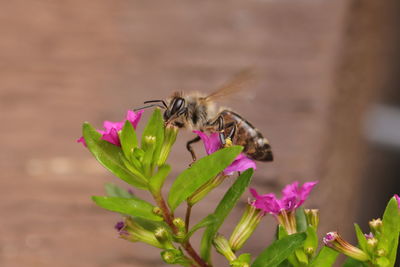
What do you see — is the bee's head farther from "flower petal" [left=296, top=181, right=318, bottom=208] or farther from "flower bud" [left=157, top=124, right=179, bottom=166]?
"flower petal" [left=296, top=181, right=318, bottom=208]

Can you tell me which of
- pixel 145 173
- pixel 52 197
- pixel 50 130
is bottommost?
pixel 52 197

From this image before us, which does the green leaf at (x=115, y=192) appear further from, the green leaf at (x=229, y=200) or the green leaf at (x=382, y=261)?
the green leaf at (x=382, y=261)

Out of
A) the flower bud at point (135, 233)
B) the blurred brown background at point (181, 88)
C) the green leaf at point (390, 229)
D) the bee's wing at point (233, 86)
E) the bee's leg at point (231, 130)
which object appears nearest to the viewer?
the green leaf at point (390, 229)

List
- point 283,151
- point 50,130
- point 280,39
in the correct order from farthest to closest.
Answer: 1. point 50,130
2. point 280,39
3. point 283,151

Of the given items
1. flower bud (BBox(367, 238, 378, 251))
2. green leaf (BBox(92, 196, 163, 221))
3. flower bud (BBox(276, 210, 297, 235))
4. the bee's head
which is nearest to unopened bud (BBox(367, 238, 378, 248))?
flower bud (BBox(367, 238, 378, 251))

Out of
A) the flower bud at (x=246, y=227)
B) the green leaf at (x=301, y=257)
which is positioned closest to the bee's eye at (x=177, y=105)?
the flower bud at (x=246, y=227)

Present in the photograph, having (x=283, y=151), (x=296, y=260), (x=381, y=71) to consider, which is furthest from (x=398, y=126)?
(x=296, y=260)

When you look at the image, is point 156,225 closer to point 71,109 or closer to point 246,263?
point 246,263

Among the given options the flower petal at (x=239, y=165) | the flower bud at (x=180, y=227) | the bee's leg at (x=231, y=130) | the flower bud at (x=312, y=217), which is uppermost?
the bee's leg at (x=231, y=130)
